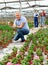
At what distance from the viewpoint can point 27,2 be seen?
883 inches

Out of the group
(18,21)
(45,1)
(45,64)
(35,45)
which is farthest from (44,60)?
(45,1)

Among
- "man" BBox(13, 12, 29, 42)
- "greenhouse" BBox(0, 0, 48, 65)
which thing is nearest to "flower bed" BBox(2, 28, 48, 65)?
"greenhouse" BBox(0, 0, 48, 65)

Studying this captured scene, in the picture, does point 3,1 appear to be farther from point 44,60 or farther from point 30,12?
point 44,60

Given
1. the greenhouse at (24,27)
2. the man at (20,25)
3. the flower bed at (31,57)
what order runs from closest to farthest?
the flower bed at (31,57)
the greenhouse at (24,27)
the man at (20,25)

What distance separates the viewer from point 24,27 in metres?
11.1

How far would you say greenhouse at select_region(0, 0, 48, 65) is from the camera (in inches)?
363

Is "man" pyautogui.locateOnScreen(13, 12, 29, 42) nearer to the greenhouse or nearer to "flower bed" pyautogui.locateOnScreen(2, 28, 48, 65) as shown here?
the greenhouse

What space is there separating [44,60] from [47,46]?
55.5 inches

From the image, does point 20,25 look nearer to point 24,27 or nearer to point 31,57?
point 24,27

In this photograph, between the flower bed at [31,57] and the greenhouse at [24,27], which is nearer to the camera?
the flower bed at [31,57]

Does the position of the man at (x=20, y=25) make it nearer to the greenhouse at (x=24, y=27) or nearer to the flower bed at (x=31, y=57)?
the greenhouse at (x=24, y=27)

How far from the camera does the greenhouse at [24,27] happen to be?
9209 millimetres

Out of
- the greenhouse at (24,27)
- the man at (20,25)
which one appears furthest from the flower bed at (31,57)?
the man at (20,25)

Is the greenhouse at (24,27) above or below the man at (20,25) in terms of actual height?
below
